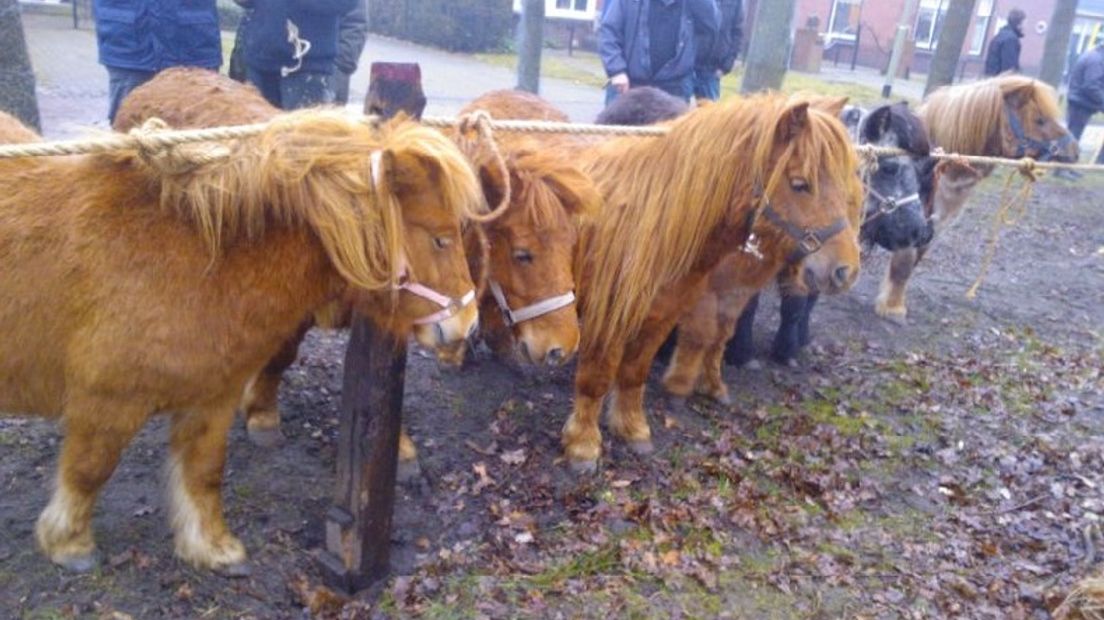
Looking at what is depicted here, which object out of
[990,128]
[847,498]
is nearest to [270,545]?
[847,498]

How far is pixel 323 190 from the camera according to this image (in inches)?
108

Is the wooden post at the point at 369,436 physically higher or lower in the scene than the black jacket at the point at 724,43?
lower

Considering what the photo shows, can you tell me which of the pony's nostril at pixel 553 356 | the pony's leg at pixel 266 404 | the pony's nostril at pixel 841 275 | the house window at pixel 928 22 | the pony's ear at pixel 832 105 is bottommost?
the pony's leg at pixel 266 404

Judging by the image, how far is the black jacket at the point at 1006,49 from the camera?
15.0 metres

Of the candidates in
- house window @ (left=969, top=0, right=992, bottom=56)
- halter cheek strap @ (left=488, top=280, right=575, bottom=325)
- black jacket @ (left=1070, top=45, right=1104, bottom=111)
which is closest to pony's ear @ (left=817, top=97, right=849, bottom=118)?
halter cheek strap @ (left=488, top=280, right=575, bottom=325)

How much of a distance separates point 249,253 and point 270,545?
132 centimetres

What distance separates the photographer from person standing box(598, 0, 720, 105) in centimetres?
715

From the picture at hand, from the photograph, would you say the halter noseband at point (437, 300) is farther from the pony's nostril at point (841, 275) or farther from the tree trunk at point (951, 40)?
the tree trunk at point (951, 40)

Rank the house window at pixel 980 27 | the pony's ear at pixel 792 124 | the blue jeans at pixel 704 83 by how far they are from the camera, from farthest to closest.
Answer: the house window at pixel 980 27 < the blue jeans at pixel 704 83 < the pony's ear at pixel 792 124

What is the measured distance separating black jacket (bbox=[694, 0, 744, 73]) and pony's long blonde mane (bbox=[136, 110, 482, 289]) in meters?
5.42

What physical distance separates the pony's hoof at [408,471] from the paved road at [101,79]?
4545 millimetres

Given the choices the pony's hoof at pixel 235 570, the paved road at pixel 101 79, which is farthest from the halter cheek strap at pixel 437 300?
the paved road at pixel 101 79

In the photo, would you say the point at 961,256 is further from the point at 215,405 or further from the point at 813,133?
the point at 215,405

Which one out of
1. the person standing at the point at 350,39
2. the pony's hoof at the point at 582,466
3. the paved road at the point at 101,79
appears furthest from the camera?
the paved road at the point at 101,79
